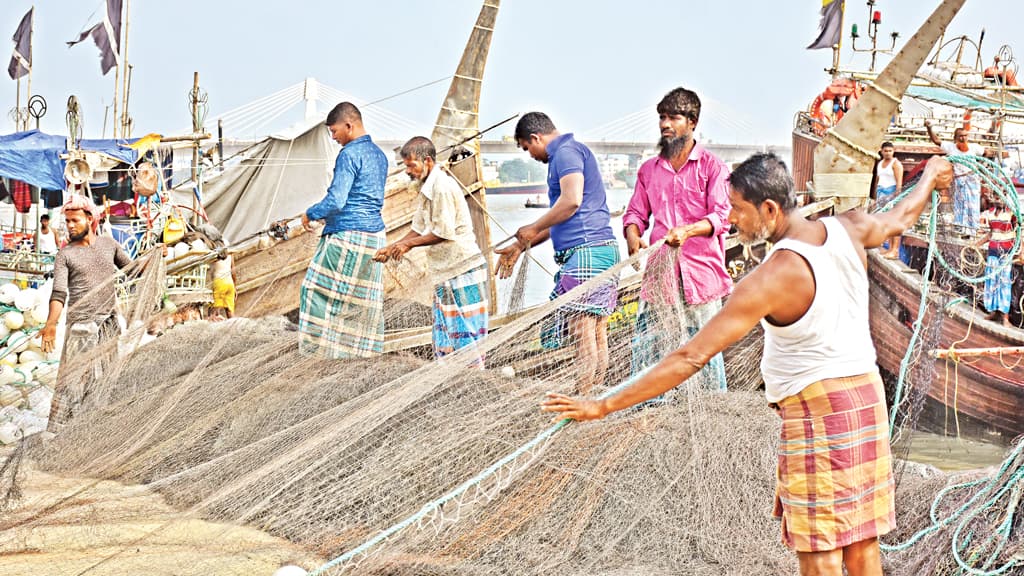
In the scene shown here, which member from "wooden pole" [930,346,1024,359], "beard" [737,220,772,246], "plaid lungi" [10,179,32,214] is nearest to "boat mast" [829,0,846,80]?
"wooden pole" [930,346,1024,359]

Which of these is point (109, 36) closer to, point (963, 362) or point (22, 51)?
point (22, 51)

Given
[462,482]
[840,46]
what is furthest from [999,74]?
[462,482]

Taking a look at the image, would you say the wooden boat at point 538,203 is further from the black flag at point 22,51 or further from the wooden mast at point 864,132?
the wooden mast at point 864,132

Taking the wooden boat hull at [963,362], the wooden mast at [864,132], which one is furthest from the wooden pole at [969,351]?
the wooden boat hull at [963,362]

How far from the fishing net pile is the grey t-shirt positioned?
1413 millimetres

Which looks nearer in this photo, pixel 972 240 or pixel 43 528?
pixel 43 528

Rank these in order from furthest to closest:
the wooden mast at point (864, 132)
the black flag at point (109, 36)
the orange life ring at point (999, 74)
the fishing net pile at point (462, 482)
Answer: the black flag at point (109, 36), the orange life ring at point (999, 74), the wooden mast at point (864, 132), the fishing net pile at point (462, 482)

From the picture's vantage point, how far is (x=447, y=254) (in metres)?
5.63

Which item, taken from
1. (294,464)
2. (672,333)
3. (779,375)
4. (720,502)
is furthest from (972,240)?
(294,464)

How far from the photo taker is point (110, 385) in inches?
216

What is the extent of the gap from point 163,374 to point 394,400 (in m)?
2.56

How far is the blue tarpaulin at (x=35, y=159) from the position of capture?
13.9 meters

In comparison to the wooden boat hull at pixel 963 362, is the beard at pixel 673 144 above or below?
above

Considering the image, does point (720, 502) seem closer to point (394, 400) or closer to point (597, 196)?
point (394, 400)
